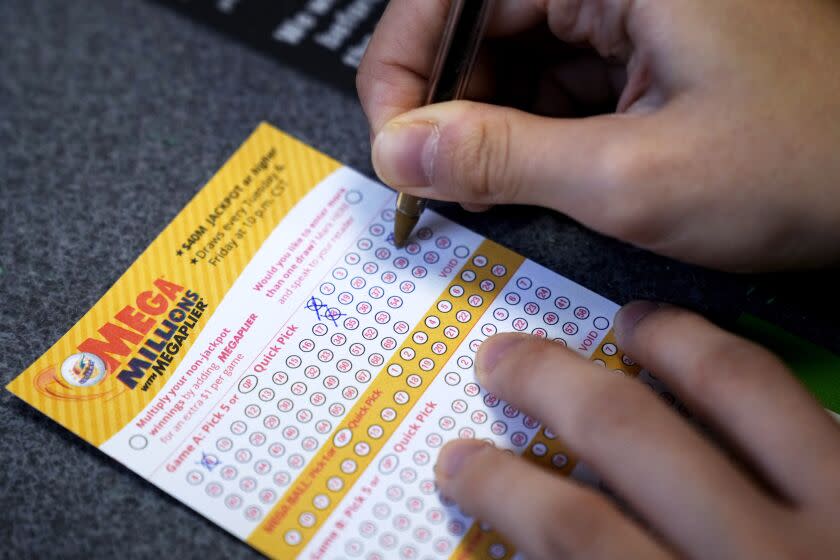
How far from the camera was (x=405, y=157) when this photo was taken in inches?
16.6

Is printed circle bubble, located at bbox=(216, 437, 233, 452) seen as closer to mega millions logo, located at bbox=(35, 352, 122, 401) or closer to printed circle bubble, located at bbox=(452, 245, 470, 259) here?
mega millions logo, located at bbox=(35, 352, 122, 401)

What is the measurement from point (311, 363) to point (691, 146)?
24 centimetres

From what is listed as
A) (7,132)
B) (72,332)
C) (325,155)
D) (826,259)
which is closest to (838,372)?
(826,259)

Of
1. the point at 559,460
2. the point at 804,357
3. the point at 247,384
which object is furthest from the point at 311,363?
the point at 804,357

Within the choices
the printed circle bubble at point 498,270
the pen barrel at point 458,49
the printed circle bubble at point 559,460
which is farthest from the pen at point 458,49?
the printed circle bubble at point 559,460

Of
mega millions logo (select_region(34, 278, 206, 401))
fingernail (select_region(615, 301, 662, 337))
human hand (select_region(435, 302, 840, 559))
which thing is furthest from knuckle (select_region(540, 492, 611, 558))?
mega millions logo (select_region(34, 278, 206, 401))

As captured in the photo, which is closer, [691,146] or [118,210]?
[691,146]

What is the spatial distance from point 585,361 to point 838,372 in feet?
0.53

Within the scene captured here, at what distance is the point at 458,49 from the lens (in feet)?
1.45

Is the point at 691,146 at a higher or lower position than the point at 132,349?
higher

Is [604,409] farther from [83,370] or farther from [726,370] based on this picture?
[83,370]

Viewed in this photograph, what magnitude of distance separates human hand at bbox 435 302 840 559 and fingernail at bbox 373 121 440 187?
116 mm

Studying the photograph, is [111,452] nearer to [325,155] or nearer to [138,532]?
[138,532]

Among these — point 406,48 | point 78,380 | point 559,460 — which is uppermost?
point 406,48
